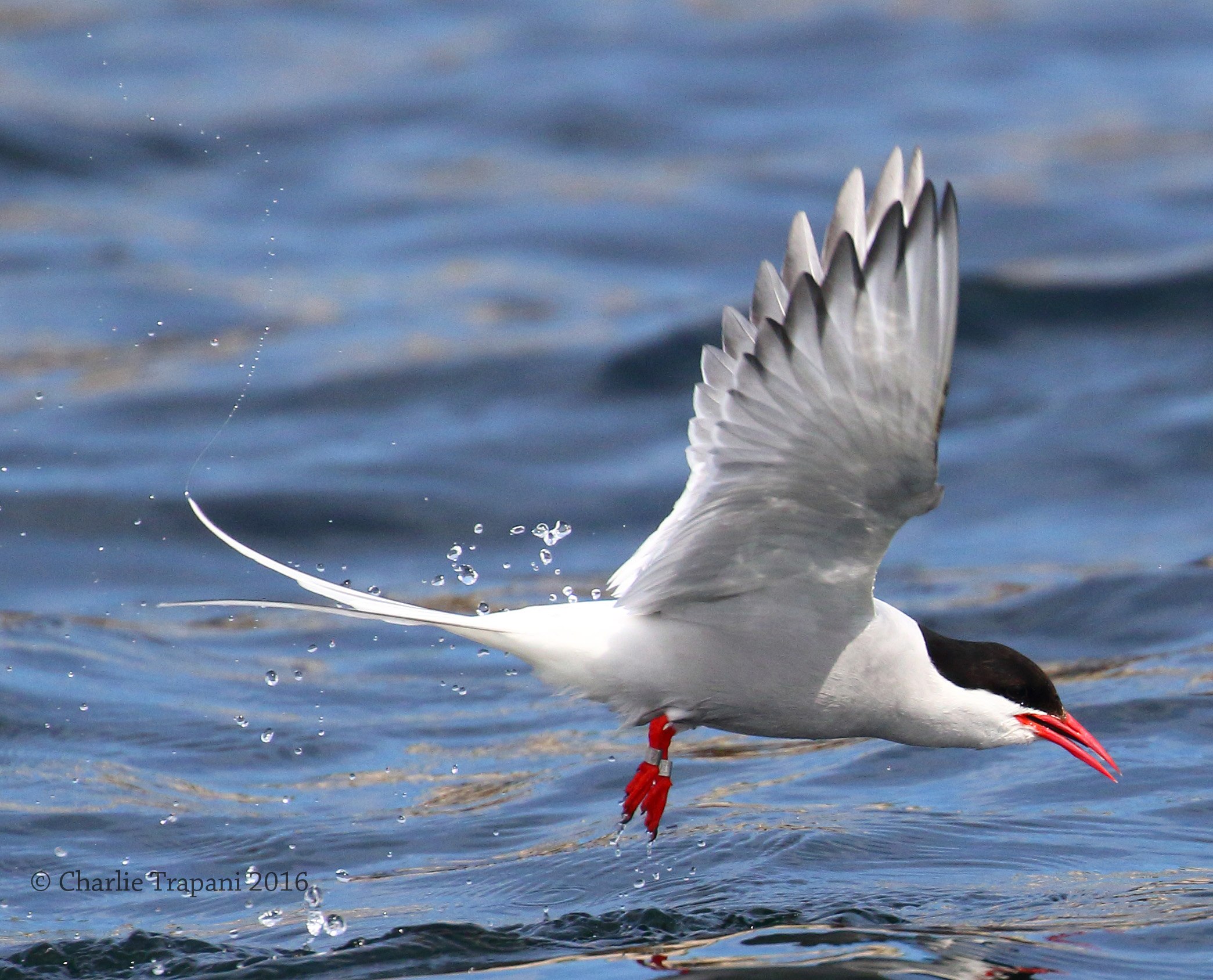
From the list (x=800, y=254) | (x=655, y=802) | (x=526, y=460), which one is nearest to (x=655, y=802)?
(x=655, y=802)

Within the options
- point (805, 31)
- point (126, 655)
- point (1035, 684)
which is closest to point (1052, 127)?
point (805, 31)

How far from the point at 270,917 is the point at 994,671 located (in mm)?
2341

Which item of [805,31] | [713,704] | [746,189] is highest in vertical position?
[805,31]

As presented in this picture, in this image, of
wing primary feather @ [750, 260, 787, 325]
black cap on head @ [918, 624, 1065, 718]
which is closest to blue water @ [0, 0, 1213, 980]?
black cap on head @ [918, 624, 1065, 718]

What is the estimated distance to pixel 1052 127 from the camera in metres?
17.2

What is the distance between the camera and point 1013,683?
18.6 ft

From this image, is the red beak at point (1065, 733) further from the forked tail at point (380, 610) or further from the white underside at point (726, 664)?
the forked tail at point (380, 610)

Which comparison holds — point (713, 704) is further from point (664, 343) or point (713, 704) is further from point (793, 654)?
point (664, 343)

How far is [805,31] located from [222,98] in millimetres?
5937

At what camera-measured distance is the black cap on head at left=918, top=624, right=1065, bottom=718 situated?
5.51 m

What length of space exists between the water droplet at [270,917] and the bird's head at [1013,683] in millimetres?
2161

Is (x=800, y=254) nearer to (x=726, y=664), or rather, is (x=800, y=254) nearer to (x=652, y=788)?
(x=726, y=664)

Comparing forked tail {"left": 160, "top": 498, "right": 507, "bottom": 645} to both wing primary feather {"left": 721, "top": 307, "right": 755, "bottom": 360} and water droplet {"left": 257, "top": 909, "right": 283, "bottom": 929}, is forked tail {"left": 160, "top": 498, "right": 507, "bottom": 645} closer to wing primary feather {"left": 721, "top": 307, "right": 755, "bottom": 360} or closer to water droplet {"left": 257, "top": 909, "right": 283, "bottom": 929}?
wing primary feather {"left": 721, "top": 307, "right": 755, "bottom": 360}

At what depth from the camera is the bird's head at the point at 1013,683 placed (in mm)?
5516
